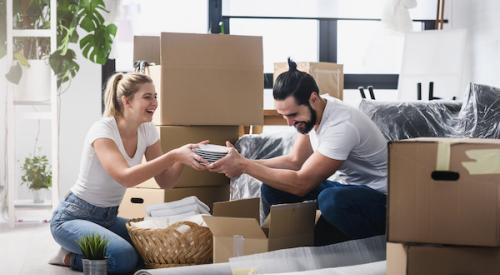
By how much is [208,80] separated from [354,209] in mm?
1204

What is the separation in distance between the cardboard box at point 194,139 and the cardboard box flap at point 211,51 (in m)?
0.30

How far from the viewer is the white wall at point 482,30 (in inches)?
229

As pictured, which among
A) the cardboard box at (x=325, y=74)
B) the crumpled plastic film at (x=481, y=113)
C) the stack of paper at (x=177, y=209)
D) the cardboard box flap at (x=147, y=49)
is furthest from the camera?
the cardboard box at (x=325, y=74)

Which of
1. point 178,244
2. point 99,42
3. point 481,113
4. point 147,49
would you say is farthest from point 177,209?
point 99,42

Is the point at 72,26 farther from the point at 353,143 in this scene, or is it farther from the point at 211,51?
the point at 353,143

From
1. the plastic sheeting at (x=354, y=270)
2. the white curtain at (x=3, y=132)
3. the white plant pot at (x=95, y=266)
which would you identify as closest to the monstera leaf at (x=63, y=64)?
the white curtain at (x=3, y=132)

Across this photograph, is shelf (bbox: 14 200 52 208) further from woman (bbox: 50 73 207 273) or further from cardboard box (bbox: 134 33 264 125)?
woman (bbox: 50 73 207 273)

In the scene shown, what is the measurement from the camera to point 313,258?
2908 millimetres

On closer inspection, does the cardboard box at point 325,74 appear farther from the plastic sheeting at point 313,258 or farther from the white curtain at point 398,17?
the plastic sheeting at point 313,258

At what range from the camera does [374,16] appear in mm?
6387

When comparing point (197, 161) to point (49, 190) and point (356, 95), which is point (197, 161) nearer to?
point (49, 190)

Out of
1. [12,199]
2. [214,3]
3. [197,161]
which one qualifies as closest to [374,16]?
[214,3]

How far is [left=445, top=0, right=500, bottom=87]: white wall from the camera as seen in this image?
19.1ft

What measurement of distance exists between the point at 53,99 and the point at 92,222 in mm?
2067
